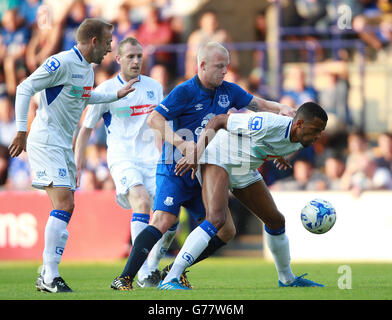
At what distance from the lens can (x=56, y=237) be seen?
24.1ft

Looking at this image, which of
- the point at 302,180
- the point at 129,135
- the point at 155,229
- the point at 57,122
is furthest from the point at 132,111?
the point at 302,180

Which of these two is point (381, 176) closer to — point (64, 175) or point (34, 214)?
point (34, 214)

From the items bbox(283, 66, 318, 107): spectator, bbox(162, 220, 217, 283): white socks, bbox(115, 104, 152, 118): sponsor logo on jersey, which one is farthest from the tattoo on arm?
bbox(283, 66, 318, 107): spectator

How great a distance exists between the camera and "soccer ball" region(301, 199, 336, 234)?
748cm

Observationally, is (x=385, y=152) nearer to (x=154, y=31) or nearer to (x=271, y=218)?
(x=154, y=31)

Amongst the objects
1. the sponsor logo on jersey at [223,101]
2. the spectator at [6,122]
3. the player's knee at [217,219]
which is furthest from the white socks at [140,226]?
the spectator at [6,122]

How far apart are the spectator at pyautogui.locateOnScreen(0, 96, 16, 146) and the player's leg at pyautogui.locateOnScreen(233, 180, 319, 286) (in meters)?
10.5

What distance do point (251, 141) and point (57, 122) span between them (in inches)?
77.6

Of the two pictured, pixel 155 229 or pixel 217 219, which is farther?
pixel 155 229

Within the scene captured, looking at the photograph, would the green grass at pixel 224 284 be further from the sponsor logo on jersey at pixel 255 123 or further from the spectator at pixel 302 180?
the spectator at pixel 302 180

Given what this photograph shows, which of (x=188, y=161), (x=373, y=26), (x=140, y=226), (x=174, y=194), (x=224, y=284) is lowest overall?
(x=224, y=284)

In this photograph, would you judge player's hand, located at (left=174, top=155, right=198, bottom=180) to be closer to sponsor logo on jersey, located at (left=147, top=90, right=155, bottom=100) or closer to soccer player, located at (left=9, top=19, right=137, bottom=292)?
soccer player, located at (left=9, top=19, right=137, bottom=292)

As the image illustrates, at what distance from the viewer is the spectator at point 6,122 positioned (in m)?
17.0

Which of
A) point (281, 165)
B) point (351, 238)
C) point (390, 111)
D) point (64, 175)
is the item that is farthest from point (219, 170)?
point (390, 111)
